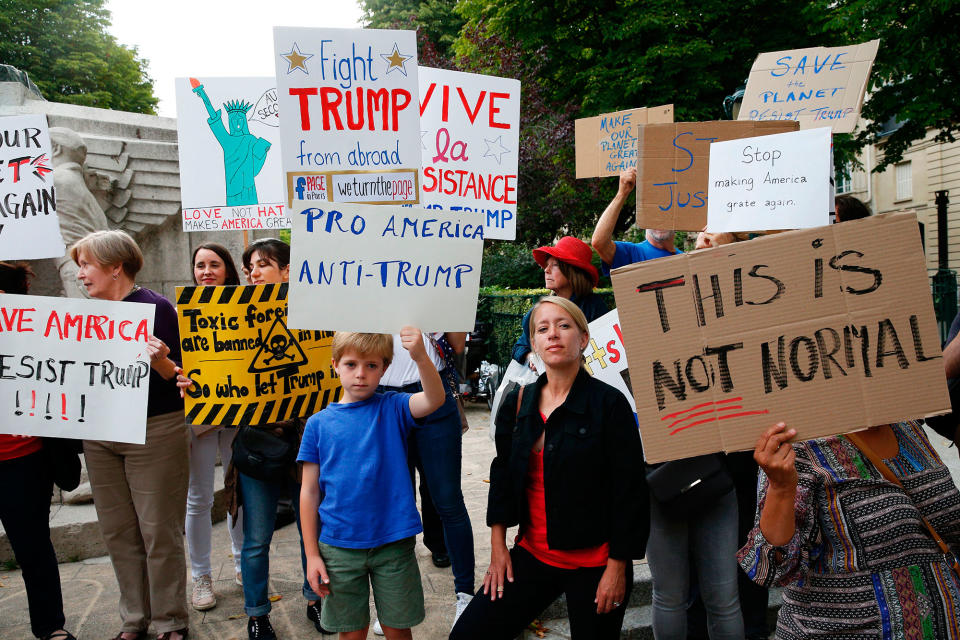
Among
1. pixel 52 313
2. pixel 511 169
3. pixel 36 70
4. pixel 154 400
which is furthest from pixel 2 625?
pixel 36 70

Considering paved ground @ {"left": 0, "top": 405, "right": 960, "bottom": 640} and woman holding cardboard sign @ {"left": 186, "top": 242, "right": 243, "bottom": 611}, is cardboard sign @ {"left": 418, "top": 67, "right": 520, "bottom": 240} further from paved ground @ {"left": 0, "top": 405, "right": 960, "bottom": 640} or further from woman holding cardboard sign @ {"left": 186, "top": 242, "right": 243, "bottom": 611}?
paved ground @ {"left": 0, "top": 405, "right": 960, "bottom": 640}

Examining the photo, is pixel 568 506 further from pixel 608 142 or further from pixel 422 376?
pixel 608 142

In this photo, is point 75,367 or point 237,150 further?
point 237,150

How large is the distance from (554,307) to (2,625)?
136 inches

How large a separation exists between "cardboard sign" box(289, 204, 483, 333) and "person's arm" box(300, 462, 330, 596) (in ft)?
1.98

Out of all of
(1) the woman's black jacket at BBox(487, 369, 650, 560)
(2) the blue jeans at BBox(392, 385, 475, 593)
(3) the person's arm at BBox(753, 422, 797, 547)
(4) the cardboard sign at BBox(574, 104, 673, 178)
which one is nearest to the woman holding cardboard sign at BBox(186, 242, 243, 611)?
(2) the blue jeans at BBox(392, 385, 475, 593)

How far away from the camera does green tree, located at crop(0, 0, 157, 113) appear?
2797 centimetres

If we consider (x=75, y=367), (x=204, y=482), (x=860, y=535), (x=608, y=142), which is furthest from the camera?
(x=608, y=142)

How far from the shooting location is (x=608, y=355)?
3.17 meters

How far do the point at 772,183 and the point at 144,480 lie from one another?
3007mm

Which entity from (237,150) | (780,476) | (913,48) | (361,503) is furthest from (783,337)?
(913,48)

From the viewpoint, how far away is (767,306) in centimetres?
179

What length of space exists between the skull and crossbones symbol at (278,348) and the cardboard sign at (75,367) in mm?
517

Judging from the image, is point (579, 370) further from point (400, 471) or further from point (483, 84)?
point (483, 84)
